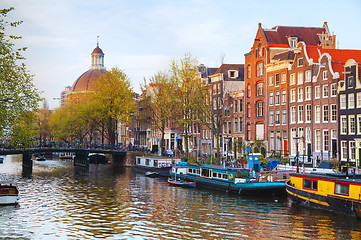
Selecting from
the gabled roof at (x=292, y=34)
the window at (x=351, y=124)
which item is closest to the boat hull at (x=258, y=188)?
the window at (x=351, y=124)

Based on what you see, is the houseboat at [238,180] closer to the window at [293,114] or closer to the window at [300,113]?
the window at [300,113]

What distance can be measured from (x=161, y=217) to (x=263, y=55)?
139ft

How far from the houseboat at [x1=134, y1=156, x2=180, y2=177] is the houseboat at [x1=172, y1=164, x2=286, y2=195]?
36.7 ft

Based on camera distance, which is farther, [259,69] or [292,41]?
[259,69]

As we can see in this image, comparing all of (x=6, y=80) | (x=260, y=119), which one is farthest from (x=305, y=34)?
(x=6, y=80)

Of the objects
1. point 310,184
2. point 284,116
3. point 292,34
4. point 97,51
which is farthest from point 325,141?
point 97,51

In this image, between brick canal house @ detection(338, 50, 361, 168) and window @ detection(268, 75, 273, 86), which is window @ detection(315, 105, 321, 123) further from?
window @ detection(268, 75, 273, 86)

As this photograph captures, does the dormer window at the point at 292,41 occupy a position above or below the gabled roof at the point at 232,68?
above

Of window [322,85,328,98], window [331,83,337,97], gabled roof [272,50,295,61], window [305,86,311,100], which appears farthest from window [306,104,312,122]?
gabled roof [272,50,295,61]

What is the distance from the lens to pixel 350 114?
51.2m

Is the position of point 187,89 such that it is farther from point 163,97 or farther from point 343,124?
point 343,124

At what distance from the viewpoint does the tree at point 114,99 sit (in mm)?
82312

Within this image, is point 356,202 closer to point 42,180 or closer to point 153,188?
point 153,188

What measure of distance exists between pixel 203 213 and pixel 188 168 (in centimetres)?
2058
